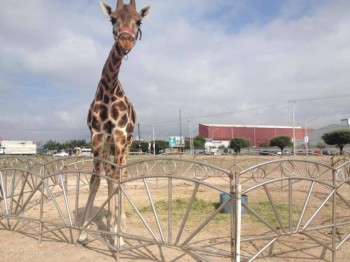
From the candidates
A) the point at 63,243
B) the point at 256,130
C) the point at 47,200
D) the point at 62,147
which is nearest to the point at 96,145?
the point at 63,243

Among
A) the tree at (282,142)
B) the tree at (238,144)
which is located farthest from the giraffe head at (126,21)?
the tree at (238,144)

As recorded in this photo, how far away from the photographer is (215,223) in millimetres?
7301

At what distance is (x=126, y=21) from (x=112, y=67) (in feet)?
3.10

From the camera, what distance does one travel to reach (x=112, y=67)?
6598 mm

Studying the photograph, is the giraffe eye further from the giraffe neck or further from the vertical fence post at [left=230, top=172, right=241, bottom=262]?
the vertical fence post at [left=230, top=172, right=241, bottom=262]

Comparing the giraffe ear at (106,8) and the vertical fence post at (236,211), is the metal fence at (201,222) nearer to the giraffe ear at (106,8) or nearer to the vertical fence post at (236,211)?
the vertical fence post at (236,211)

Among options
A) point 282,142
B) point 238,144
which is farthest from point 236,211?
point 238,144

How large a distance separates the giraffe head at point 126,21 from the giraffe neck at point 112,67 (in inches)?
13.6

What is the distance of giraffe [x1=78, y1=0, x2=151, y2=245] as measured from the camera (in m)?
6.08

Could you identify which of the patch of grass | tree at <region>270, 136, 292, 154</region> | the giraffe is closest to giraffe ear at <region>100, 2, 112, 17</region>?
the giraffe

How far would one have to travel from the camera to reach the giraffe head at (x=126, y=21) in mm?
5816

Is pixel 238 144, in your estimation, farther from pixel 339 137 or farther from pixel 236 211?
pixel 236 211

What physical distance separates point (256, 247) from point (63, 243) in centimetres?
293

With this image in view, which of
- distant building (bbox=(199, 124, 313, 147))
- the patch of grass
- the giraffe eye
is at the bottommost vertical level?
the patch of grass
